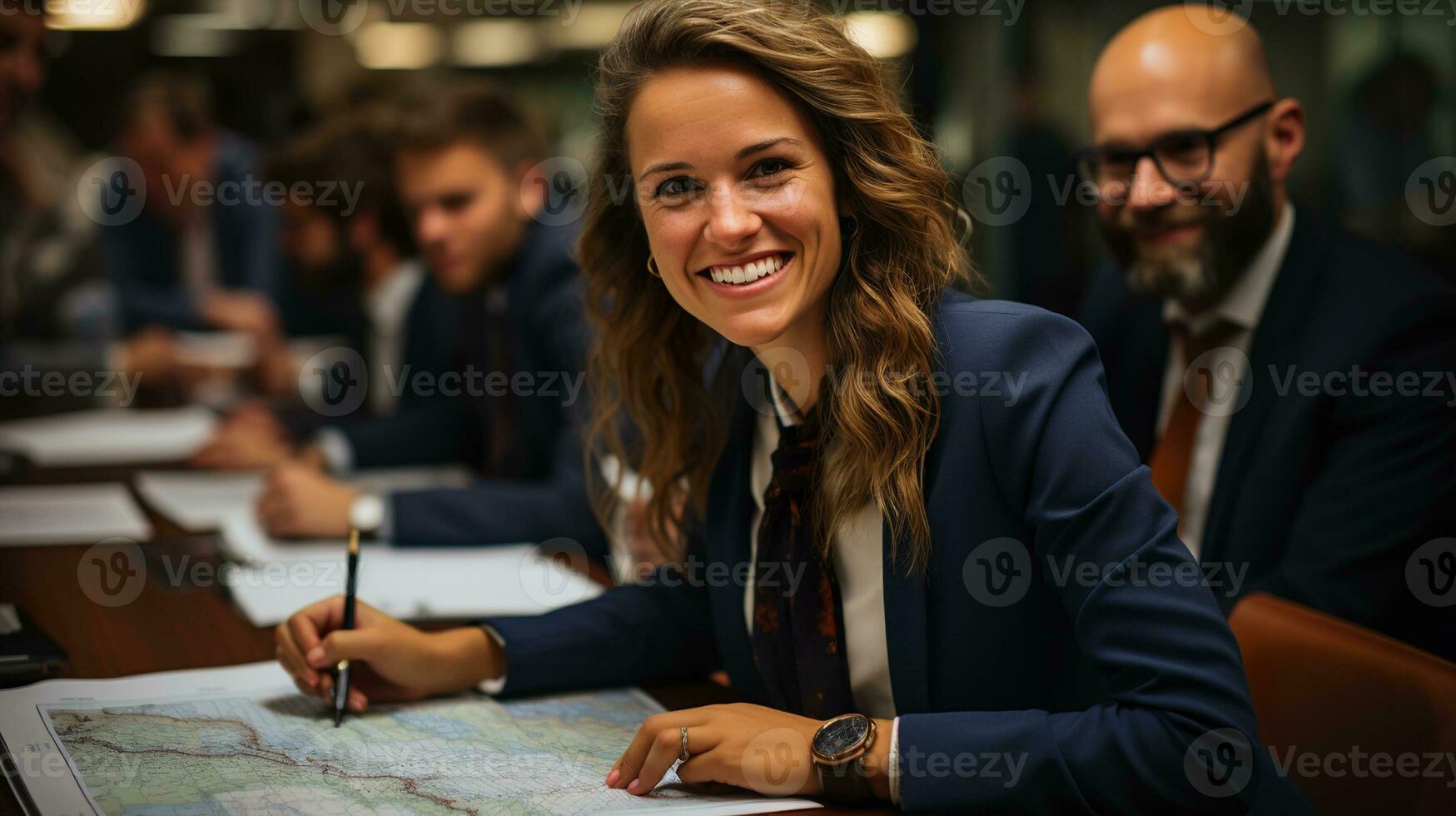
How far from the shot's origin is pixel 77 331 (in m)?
5.13

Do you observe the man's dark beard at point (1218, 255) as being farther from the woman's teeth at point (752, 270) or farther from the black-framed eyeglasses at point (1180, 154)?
the woman's teeth at point (752, 270)

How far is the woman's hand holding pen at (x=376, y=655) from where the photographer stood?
1595mm

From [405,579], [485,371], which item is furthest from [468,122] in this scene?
[405,579]

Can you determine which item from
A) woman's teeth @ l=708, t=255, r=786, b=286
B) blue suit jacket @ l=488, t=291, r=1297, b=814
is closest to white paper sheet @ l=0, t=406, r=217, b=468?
blue suit jacket @ l=488, t=291, r=1297, b=814

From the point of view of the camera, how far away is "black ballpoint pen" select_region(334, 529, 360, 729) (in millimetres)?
1566

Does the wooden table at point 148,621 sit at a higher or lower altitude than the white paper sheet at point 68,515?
lower

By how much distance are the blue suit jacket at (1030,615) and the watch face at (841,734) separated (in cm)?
5

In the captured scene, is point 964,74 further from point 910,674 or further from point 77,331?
point 910,674

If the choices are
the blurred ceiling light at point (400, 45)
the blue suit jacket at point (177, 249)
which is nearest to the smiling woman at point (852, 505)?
the blue suit jacket at point (177, 249)

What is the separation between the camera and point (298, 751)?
1.46 metres

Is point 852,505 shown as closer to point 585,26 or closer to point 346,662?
point 346,662

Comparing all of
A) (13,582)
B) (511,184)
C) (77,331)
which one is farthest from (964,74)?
(13,582)

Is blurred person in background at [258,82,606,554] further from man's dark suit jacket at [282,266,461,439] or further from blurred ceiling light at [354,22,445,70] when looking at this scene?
blurred ceiling light at [354,22,445,70]

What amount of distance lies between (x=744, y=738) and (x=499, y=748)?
1.04 ft
